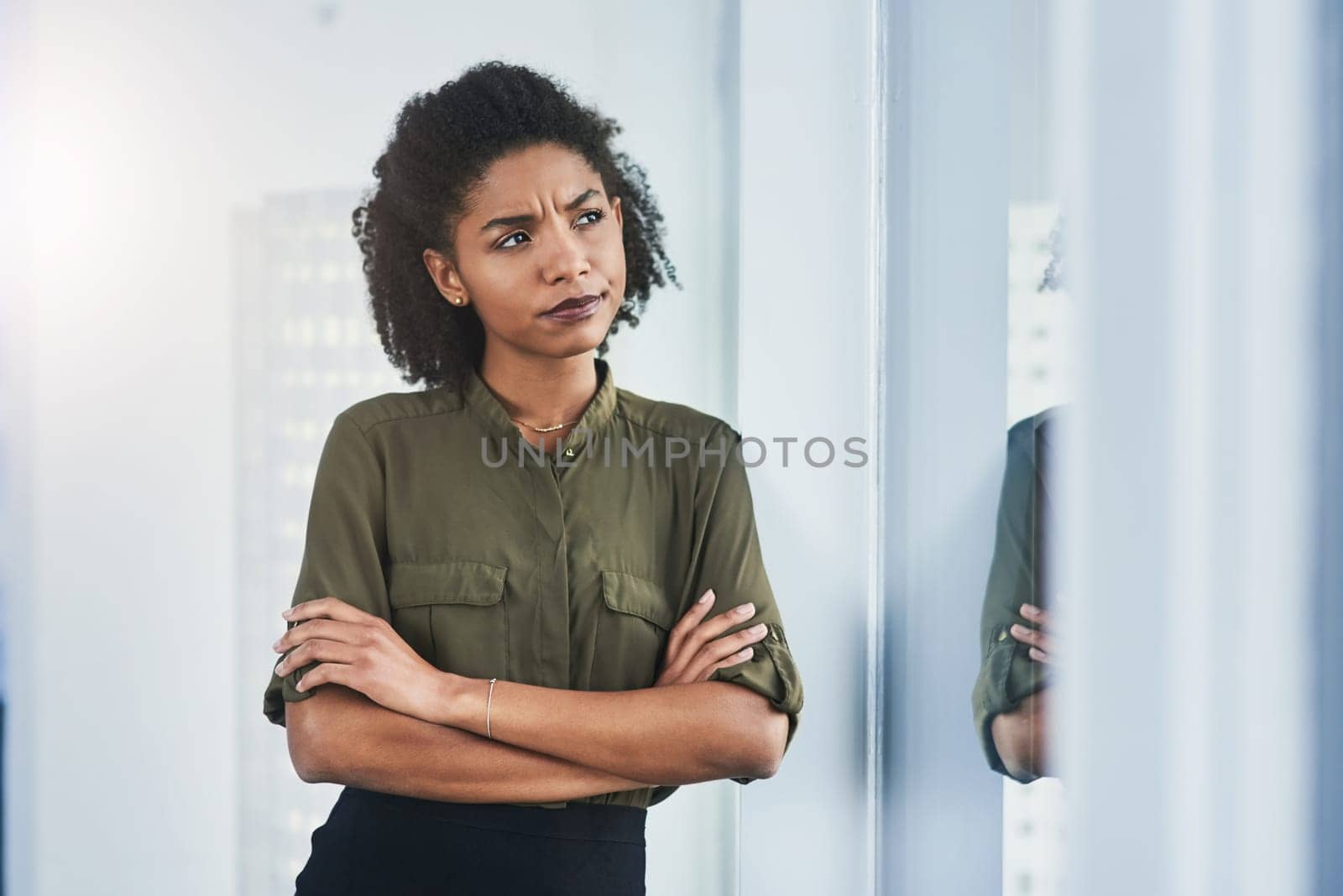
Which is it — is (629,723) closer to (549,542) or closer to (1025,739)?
(549,542)

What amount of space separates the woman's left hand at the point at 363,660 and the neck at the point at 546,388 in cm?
30

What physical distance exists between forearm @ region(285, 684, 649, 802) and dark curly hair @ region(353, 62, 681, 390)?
42 centimetres

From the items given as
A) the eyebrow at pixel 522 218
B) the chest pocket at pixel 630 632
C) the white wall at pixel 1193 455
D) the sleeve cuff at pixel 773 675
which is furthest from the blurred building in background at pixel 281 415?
the white wall at pixel 1193 455

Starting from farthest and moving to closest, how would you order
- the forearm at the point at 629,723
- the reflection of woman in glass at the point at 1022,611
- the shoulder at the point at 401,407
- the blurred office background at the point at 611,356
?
the shoulder at the point at 401,407 → the forearm at the point at 629,723 → the blurred office background at the point at 611,356 → the reflection of woman in glass at the point at 1022,611

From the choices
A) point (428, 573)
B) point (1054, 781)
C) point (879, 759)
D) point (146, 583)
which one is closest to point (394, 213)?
point (428, 573)

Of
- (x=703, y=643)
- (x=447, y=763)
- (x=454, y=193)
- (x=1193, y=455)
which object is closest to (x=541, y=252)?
(x=454, y=193)

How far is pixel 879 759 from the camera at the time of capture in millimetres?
1412

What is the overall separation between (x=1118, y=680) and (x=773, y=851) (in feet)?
2.94

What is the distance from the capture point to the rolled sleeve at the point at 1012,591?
0.97 meters

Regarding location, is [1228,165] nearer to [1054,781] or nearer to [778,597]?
[1054,781]

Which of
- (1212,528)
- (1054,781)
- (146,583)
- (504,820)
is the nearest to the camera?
Answer: (1212,528)

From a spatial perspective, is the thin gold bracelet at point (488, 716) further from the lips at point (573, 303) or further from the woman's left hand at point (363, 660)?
the lips at point (573, 303)

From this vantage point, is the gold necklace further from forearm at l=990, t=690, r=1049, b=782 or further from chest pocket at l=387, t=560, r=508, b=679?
forearm at l=990, t=690, r=1049, b=782

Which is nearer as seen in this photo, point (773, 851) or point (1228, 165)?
point (1228, 165)
